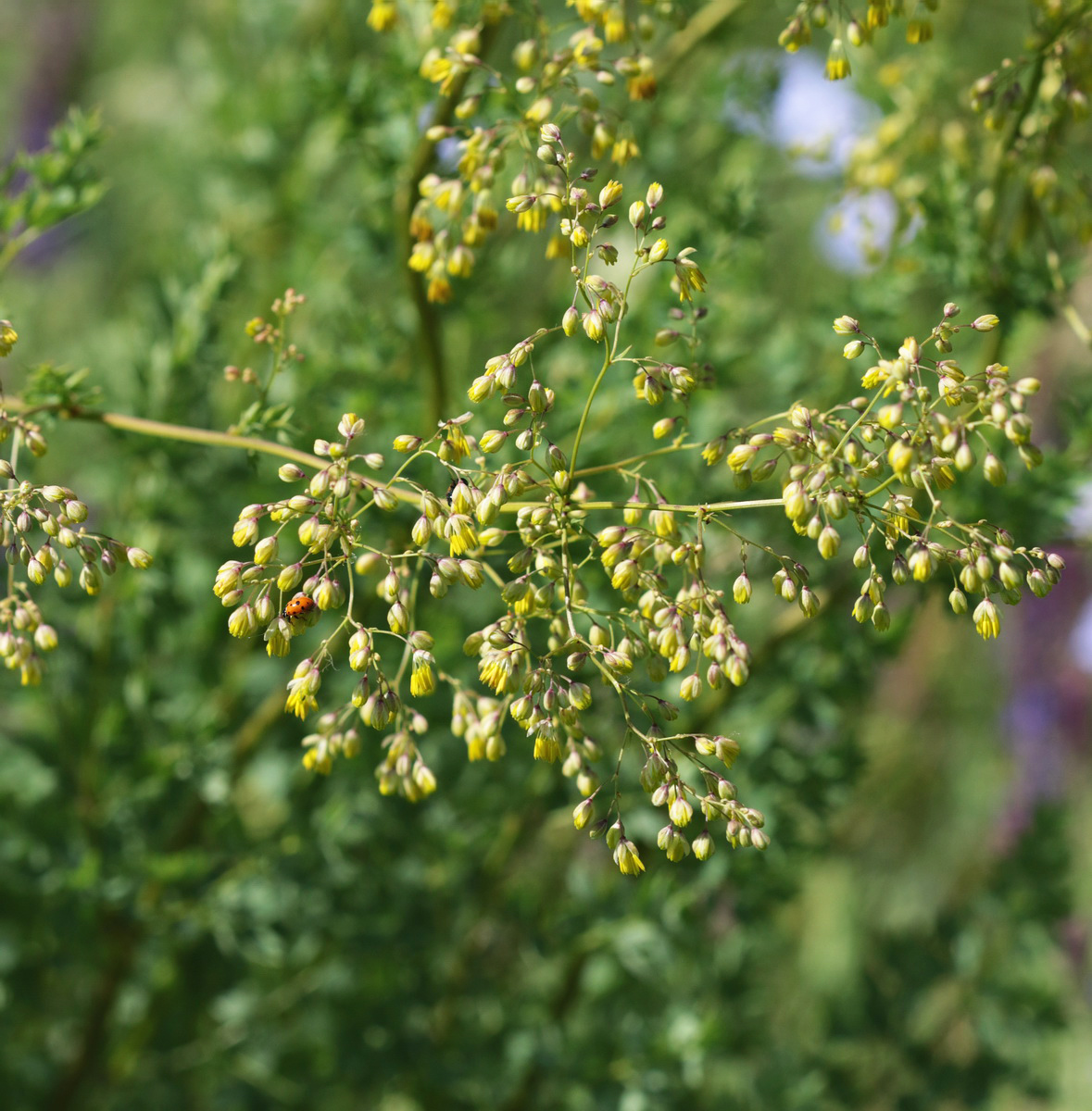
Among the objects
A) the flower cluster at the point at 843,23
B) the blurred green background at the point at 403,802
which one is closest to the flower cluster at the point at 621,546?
the flower cluster at the point at 843,23

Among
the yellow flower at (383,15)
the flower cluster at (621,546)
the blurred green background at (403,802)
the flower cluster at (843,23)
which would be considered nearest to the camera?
the flower cluster at (621,546)

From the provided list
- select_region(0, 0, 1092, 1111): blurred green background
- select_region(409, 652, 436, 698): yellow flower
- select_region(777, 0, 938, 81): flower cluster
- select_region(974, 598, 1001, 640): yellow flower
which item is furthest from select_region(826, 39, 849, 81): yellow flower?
select_region(409, 652, 436, 698): yellow flower

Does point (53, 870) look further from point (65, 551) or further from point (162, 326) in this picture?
point (162, 326)

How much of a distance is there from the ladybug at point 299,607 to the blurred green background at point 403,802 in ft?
1.61

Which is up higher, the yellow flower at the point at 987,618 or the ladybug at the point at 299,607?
the ladybug at the point at 299,607

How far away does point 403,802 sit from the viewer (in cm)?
134

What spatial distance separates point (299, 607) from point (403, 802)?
71 centimetres

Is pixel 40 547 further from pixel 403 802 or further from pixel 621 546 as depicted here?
pixel 403 802

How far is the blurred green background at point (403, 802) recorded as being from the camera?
1199mm

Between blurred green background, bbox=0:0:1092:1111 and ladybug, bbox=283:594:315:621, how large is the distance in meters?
0.49

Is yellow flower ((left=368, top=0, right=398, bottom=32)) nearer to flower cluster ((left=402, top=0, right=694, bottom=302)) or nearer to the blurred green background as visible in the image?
flower cluster ((left=402, top=0, right=694, bottom=302))

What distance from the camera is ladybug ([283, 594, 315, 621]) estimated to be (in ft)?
2.20

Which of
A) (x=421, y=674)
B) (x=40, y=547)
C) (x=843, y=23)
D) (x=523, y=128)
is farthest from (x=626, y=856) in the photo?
(x=843, y=23)

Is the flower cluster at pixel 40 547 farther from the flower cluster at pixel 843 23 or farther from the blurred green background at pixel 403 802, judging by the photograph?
the flower cluster at pixel 843 23
